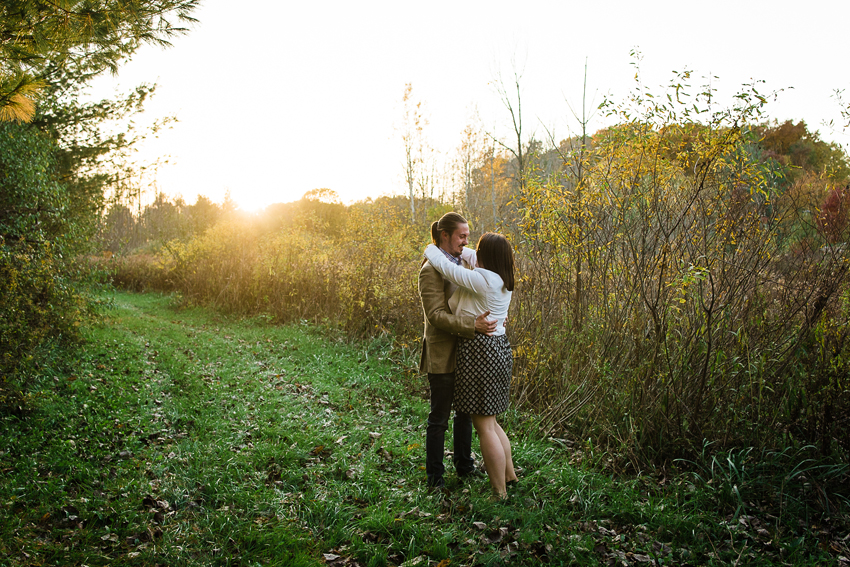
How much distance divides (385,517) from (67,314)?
5.57 meters

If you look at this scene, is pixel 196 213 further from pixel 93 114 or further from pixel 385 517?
pixel 385 517

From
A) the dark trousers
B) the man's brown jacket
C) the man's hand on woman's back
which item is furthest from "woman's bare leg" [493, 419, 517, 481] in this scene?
the man's hand on woman's back

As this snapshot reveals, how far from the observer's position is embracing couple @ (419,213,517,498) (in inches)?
134

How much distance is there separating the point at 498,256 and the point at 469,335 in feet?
1.91

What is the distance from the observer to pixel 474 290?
3355 millimetres

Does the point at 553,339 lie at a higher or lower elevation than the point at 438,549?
higher

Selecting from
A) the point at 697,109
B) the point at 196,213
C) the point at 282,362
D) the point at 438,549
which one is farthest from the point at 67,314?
the point at 196,213

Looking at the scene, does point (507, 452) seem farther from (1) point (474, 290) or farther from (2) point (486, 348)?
(1) point (474, 290)

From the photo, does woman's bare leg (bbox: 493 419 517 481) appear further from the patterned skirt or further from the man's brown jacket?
the man's brown jacket

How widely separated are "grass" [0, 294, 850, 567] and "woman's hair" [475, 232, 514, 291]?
1.62 meters

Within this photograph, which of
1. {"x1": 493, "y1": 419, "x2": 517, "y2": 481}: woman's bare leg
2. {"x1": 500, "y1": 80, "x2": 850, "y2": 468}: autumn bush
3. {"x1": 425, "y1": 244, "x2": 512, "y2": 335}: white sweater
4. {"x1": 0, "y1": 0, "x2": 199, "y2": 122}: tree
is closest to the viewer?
{"x1": 0, "y1": 0, "x2": 199, "y2": 122}: tree

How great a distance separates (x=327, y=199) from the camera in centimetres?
2638

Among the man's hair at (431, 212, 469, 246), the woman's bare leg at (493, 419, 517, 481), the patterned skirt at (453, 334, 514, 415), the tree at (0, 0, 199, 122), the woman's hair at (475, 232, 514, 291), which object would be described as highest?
the tree at (0, 0, 199, 122)

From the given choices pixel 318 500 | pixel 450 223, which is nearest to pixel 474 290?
pixel 450 223
